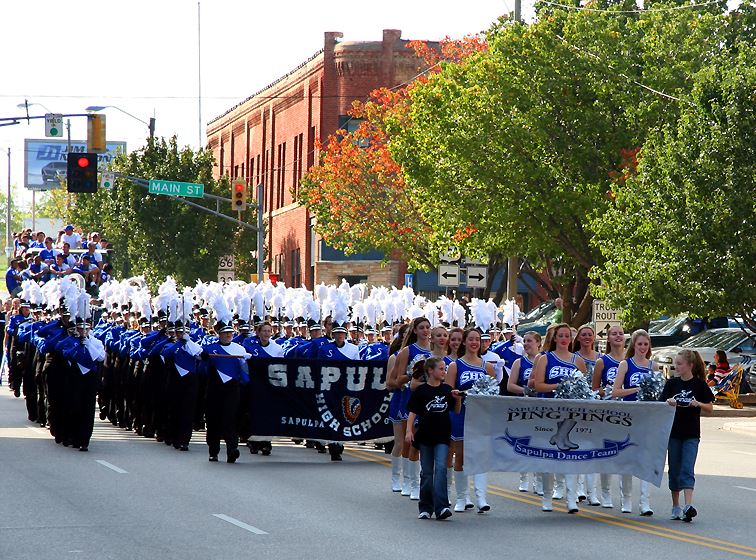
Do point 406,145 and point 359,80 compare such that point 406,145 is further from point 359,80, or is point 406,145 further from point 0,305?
point 359,80

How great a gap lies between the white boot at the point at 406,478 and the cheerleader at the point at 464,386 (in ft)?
4.05

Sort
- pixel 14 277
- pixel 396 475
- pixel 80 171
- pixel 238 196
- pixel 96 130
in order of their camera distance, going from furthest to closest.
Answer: pixel 238 196
pixel 96 130
pixel 80 171
pixel 14 277
pixel 396 475

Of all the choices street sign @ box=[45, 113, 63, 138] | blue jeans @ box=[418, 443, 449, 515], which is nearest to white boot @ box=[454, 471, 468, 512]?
blue jeans @ box=[418, 443, 449, 515]

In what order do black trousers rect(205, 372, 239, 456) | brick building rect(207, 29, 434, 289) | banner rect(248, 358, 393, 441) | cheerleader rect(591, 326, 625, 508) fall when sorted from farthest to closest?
brick building rect(207, 29, 434, 289)
banner rect(248, 358, 393, 441)
black trousers rect(205, 372, 239, 456)
cheerleader rect(591, 326, 625, 508)

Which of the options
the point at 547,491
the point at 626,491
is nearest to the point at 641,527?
the point at 626,491

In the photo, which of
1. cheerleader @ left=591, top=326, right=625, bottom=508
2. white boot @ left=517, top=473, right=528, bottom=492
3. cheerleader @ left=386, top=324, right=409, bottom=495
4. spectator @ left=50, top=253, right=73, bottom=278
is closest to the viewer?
cheerleader @ left=591, top=326, right=625, bottom=508

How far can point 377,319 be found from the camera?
83.4ft

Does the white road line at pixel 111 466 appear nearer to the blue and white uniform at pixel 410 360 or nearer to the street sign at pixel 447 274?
the blue and white uniform at pixel 410 360

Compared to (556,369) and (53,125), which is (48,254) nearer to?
(53,125)

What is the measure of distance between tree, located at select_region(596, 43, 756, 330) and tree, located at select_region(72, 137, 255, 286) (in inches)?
1422

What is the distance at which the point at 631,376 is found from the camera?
15148mm

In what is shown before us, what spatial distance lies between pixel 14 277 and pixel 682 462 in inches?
973

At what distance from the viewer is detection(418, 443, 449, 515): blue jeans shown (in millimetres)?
14047

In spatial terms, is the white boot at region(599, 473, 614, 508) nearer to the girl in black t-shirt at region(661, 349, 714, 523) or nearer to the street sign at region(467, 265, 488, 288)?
the girl in black t-shirt at region(661, 349, 714, 523)
